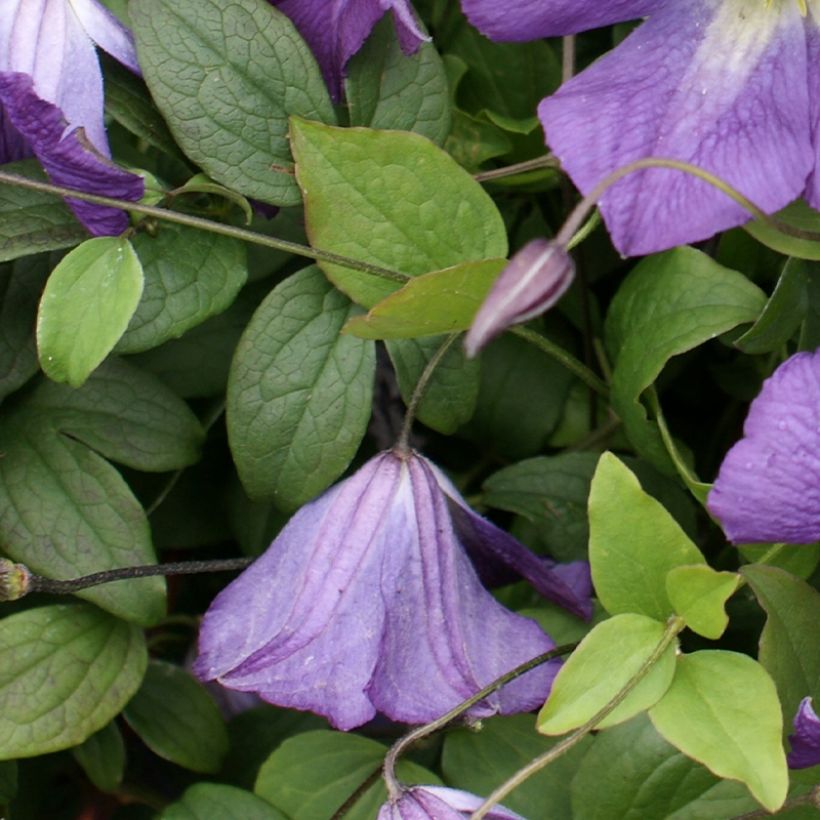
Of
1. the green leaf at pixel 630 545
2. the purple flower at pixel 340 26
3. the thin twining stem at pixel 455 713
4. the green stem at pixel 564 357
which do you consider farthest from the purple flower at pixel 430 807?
the purple flower at pixel 340 26

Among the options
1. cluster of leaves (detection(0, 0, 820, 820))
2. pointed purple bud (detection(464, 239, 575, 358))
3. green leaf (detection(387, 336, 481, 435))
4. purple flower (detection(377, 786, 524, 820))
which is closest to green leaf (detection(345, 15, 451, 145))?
cluster of leaves (detection(0, 0, 820, 820))

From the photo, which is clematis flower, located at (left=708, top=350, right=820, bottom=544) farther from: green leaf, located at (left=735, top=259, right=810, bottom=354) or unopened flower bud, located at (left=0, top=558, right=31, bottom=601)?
unopened flower bud, located at (left=0, top=558, right=31, bottom=601)

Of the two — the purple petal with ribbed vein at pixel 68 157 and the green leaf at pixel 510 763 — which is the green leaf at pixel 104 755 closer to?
the green leaf at pixel 510 763

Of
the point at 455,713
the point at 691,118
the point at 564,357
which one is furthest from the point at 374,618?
the point at 691,118

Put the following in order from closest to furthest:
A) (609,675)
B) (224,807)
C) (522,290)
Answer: (522,290), (609,675), (224,807)

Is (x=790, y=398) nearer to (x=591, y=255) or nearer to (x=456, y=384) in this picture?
(x=456, y=384)

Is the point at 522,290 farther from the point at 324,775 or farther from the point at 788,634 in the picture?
the point at 324,775
